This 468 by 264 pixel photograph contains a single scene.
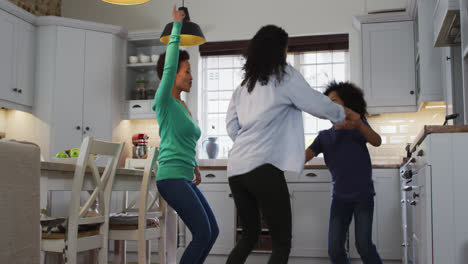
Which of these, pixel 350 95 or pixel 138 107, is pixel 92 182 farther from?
pixel 138 107

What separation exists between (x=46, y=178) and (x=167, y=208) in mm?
999

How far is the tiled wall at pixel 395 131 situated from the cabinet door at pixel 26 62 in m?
3.45

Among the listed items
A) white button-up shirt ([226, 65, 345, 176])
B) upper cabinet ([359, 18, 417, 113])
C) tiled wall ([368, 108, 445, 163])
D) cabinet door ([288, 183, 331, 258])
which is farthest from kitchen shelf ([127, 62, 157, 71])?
white button-up shirt ([226, 65, 345, 176])

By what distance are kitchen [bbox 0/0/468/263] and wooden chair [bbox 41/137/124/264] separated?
1980 millimetres

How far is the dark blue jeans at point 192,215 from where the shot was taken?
210 cm

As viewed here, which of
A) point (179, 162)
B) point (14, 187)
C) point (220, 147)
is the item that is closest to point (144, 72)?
point (220, 147)

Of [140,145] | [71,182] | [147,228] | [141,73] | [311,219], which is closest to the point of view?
[71,182]

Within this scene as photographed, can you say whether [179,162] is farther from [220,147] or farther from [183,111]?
[220,147]

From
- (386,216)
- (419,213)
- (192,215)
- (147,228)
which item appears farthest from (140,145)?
(419,213)

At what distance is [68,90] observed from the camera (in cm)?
510

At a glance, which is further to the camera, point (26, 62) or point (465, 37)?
point (26, 62)

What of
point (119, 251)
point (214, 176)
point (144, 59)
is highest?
point (144, 59)

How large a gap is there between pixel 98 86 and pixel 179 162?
3.28 m

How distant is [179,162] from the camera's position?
7.18 ft
